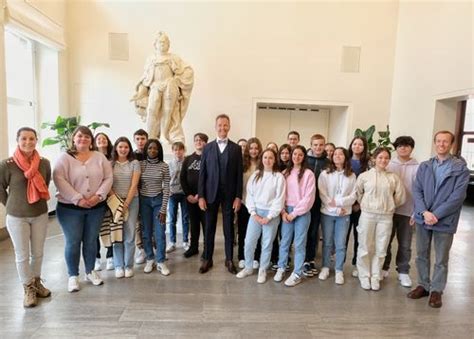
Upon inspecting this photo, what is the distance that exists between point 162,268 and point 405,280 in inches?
88.5

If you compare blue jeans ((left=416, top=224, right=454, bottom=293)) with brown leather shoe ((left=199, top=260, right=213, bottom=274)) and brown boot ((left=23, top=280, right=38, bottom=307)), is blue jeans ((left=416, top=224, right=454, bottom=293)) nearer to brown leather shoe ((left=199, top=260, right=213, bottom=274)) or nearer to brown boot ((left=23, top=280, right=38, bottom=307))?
brown leather shoe ((left=199, top=260, right=213, bottom=274))

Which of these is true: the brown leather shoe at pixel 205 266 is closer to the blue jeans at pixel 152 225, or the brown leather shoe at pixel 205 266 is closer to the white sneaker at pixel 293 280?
the blue jeans at pixel 152 225

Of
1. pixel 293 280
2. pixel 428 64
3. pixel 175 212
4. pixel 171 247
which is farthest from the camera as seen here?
pixel 428 64

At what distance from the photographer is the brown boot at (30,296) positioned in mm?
2305

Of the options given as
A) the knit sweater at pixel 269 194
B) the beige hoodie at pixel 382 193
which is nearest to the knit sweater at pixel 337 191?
the beige hoodie at pixel 382 193

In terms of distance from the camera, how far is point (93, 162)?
2525 millimetres

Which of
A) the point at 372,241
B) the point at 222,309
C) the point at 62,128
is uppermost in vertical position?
the point at 62,128

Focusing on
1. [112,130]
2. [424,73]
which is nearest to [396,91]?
[424,73]

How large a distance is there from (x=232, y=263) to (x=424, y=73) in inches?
199

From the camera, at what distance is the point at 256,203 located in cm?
282

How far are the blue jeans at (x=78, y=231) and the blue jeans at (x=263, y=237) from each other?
1.31m

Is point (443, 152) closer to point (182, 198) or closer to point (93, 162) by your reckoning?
point (182, 198)

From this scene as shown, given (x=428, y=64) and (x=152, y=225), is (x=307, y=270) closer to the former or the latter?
(x=152, y=225)

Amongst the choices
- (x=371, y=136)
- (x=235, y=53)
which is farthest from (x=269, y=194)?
(x=235, y=53)
